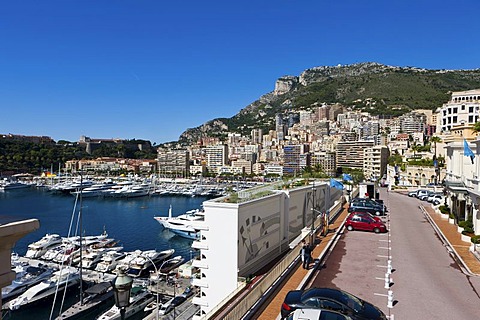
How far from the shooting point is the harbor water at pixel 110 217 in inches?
1599

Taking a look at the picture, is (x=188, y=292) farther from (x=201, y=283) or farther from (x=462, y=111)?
(x=462, y=111)

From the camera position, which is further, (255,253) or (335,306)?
(255,253)

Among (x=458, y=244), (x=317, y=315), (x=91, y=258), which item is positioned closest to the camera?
(x=317, y=315)

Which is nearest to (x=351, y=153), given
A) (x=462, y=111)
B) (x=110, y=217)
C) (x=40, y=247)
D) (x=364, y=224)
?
(x=462, y=111)

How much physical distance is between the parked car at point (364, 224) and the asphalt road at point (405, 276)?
441 mm

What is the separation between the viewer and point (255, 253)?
40.3 ft

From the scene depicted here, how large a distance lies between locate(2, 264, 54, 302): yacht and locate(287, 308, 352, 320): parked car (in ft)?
81.1

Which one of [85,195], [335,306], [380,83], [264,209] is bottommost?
[85,195]

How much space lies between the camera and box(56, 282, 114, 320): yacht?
844 inches

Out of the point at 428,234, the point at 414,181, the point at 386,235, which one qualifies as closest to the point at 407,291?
the point at 386,235

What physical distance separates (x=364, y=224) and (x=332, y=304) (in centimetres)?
1111

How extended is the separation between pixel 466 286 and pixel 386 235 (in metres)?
6.52

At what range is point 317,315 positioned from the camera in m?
6.34

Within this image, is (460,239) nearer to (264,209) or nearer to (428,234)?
(428,234)
